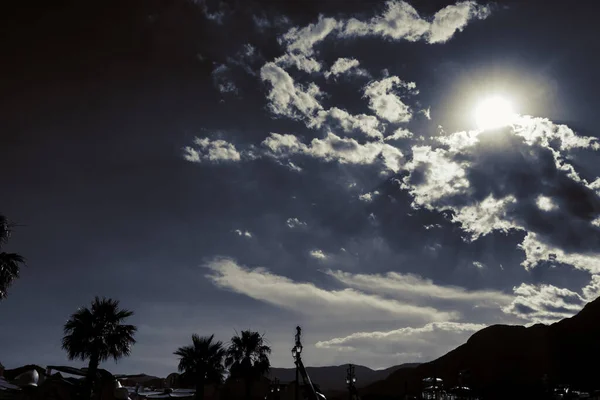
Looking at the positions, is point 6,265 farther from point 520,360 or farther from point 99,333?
point 520,360

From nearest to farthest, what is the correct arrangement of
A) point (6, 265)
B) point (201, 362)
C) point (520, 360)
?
point (6, 265), point (201, 362), point (520, 360)

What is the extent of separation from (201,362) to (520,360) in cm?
9801

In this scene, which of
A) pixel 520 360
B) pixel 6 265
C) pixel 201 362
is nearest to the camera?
pixel 6 265

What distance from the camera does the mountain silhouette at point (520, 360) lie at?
305ft

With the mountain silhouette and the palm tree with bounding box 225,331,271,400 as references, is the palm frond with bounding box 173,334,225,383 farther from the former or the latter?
the mountain silhouette

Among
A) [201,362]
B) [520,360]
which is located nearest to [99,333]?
[201,362]

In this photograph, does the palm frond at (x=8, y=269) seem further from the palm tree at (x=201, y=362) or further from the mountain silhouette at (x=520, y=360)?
the mountain silhouette at (x=520, y=360)

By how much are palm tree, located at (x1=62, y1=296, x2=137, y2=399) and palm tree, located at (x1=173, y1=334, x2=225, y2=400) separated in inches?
449

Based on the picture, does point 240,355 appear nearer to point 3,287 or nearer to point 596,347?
point 3,287

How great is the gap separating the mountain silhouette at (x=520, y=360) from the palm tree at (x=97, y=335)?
6494cm

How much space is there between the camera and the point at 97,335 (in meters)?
29.9

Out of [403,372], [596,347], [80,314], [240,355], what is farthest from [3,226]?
[403,372]

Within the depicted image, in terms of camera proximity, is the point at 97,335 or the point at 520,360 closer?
the point at 97,335

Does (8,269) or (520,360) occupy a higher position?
(8,269)
